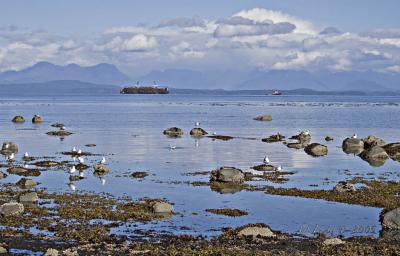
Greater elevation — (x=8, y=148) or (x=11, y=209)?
(x=8, y=148)

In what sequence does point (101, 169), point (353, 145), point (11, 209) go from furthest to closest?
point (353, 145) < point (101, 169) < point (11, 209)

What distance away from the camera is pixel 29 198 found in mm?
34406

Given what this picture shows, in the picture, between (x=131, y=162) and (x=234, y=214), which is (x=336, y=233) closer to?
(x=234, y=214)

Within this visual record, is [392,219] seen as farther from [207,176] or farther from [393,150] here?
[393,150]

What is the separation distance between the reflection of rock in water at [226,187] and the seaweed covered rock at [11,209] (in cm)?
1350

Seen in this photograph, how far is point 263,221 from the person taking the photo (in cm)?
3069

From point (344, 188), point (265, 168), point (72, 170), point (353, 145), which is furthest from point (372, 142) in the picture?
point (72, 170)

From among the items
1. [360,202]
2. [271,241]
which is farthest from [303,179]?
[271,241]


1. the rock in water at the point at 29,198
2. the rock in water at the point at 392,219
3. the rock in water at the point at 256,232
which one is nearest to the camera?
the rock in water at the point at 256,232

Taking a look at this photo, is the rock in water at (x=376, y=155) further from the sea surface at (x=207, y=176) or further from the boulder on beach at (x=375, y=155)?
the sea surface at (x=207, y=176)

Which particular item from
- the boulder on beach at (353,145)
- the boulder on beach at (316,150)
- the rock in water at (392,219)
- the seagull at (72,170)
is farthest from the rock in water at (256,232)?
the boulder on beach at (353,145)

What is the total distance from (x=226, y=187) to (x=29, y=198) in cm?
1318

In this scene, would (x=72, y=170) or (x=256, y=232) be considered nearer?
(x=256, y=232)

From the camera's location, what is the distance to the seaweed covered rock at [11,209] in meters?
→ 30.3
